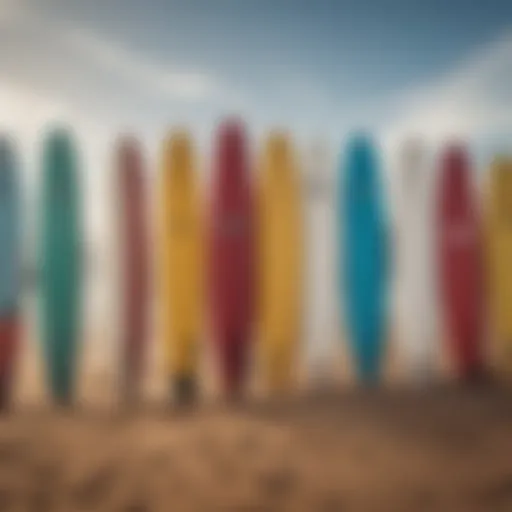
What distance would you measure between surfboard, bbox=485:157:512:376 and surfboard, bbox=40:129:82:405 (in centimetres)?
84

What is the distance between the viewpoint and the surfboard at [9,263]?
166 centimetres

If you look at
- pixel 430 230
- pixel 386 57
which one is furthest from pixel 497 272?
pixel 386 57

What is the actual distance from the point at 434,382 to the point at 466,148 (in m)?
0.49

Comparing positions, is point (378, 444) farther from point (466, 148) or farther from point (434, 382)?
point (466, 148)

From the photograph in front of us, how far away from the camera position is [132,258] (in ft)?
5.60

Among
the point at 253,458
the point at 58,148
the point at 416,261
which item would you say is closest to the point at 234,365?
the point at 253,458

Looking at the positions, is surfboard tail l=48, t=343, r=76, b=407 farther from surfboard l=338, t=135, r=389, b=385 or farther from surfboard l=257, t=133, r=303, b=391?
surfboard l=338, t=135, r=389, b=385

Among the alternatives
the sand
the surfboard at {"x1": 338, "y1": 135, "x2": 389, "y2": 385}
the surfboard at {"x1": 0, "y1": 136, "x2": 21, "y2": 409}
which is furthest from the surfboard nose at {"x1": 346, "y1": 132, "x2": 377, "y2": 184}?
the surfboard at {"x1": 0, "y1": 136, "x2": 21, "y2": 409}

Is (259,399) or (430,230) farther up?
(430,230)

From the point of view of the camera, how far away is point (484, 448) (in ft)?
5.54

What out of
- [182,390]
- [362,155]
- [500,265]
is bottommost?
[182,390]

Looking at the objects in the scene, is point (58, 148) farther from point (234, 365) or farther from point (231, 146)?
point (234, 365)

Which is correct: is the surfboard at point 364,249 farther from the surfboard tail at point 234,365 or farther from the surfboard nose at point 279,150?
the surfboard tail at point 234,365

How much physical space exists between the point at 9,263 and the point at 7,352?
173 millimetres
